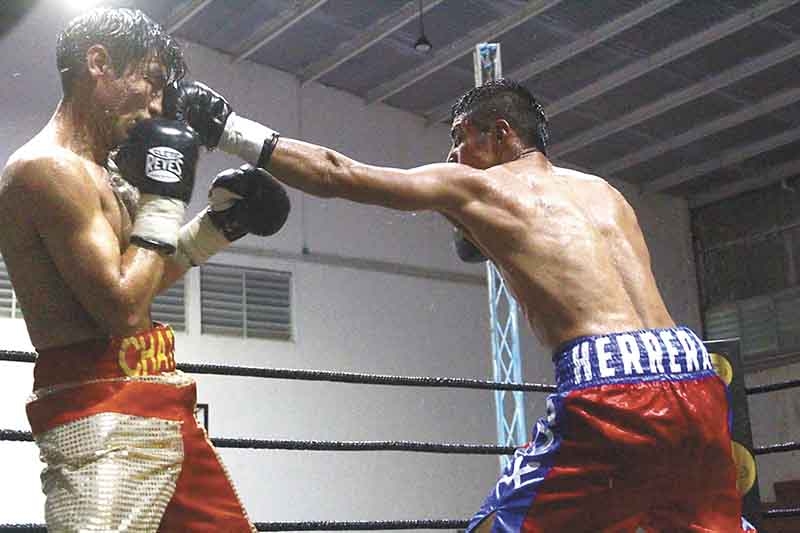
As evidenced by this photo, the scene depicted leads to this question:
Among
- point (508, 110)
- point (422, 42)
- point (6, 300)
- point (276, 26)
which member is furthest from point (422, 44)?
point (508, 110)

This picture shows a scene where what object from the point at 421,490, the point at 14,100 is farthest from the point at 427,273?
the point at 14,100

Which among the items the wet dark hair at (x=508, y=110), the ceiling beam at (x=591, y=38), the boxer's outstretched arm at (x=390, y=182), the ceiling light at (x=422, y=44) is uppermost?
the ceiling beam at (x=591, y=38)

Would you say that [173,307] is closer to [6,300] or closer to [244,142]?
[6,300]

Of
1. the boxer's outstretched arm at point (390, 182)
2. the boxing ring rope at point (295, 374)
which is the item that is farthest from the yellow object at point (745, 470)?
the boxer's outstretched arm at point (390, 182)

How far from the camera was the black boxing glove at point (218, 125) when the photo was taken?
1.80 m

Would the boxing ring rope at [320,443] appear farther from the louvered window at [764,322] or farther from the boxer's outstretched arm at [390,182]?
the louvered window at [764,322]

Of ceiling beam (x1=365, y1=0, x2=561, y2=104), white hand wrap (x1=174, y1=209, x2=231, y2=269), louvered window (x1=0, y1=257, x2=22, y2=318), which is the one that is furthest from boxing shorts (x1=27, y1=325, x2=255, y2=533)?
ceiling beam (x1=365, y1=0, x2=561, y2=104)

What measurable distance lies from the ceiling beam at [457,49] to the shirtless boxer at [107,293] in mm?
→ 5234

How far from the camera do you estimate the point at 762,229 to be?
931 centimetres

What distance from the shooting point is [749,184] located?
9492 mm

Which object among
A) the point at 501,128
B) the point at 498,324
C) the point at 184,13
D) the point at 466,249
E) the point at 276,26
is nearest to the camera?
the point at 501,128

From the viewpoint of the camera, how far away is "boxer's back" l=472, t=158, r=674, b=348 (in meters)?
1.76

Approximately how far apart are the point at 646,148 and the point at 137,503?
26.3ft

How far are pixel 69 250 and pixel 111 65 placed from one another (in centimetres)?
37
